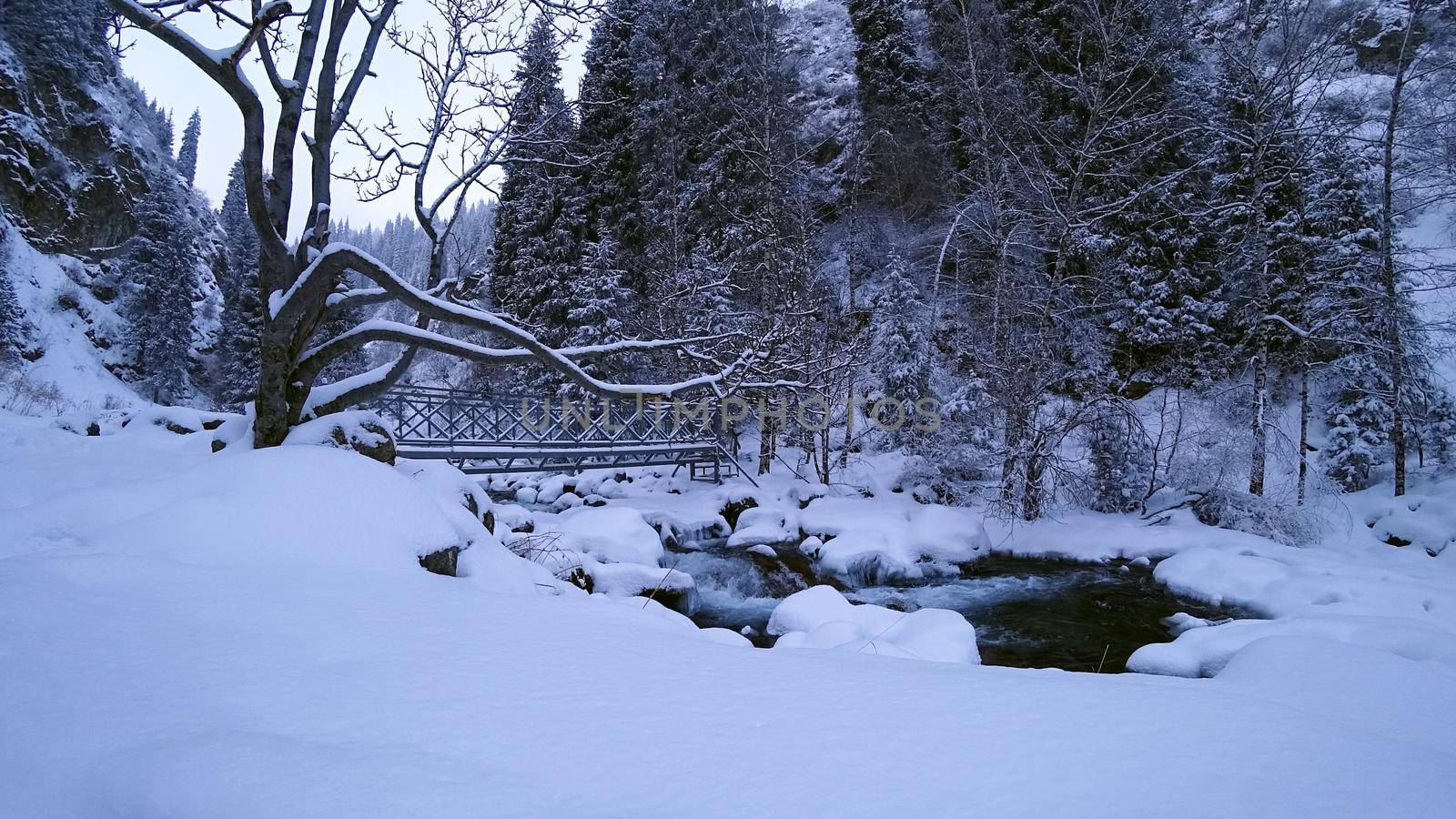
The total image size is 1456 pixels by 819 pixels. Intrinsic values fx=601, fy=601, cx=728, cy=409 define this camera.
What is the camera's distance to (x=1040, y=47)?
1552 cm

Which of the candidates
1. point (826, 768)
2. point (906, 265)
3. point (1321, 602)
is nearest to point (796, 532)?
point (1321, 602)

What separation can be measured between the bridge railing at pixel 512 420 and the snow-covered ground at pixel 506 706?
7645 mm

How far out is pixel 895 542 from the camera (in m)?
10.2

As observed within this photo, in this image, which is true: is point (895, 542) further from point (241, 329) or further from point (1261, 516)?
point (241, 329)

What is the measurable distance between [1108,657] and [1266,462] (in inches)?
387

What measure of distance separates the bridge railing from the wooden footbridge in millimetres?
19

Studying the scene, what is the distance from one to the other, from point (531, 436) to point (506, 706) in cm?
1259

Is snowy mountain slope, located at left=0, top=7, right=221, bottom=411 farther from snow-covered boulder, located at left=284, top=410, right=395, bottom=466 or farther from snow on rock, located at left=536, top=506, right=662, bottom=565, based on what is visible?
snow-covered boulder, located at left=284, top=410, right=395, bottom=466

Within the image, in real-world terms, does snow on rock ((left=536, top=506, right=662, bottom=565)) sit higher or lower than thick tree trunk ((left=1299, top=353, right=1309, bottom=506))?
lower

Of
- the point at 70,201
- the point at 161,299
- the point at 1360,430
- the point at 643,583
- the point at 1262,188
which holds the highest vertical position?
the point at 70,201

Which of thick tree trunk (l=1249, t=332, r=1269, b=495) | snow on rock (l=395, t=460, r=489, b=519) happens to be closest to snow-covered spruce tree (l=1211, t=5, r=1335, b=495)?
thick tree trunk (l=1249, t=332, r=1269, b=495)

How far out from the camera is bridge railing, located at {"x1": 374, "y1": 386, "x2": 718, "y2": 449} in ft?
39.8

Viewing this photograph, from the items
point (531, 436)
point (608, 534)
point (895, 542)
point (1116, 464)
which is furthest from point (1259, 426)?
point (531, 436)

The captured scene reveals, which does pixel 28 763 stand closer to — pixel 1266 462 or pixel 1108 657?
pixel 1108 657
